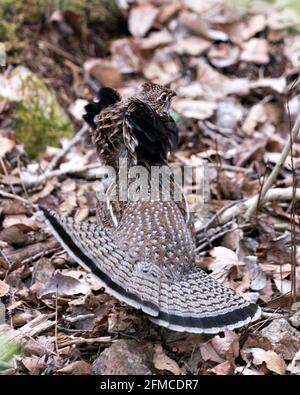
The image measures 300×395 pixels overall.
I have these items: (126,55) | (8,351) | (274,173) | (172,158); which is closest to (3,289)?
(8,351)

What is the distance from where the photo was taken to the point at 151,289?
4.14 metres

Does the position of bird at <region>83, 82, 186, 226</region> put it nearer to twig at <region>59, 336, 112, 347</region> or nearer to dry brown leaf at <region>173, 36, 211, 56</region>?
twig at <region>59, 336, 112, 347</region>

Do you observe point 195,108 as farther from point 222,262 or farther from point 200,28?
point 222,262

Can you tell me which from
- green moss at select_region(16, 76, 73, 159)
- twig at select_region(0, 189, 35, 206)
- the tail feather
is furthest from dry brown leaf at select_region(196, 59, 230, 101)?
the tail feather

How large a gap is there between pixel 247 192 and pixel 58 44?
3384 mm

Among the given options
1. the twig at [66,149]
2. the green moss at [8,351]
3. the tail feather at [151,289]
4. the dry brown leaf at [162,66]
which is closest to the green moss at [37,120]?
the twig at [66,149]

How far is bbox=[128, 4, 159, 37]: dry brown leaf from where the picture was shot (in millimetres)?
9039

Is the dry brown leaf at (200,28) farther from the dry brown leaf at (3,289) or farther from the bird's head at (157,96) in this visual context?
the dry brown leaf at (3,289)

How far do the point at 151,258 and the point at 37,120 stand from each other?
324cm

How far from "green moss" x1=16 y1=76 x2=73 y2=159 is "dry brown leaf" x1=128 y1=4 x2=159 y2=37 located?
2167 millimetres

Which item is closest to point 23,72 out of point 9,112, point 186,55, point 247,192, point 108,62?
point 9,112

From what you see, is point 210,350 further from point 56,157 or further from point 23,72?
point 23,72

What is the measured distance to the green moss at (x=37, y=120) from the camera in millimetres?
7199

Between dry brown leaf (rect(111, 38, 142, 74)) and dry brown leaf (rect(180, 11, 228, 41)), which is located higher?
dry brown leaf (rect(180, 11, 228, 41))
